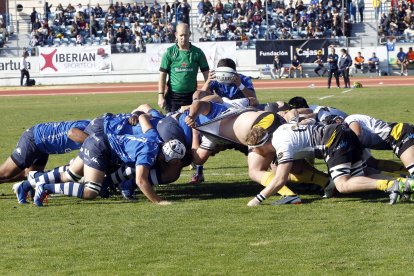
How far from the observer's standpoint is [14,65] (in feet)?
149

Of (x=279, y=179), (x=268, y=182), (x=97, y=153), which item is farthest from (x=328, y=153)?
(x=97, y=153)

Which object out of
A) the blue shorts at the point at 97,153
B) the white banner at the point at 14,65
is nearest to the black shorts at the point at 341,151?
the blue shorts at the point at 97,153

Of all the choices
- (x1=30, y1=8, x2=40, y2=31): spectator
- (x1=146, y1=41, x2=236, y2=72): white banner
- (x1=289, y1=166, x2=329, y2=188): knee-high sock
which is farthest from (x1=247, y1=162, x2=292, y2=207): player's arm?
(x1=30, y1=8, x2=40, y2=31): spectator

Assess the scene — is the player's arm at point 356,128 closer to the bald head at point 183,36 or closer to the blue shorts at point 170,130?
A: the blue shorts at point 170,130

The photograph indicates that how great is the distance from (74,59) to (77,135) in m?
35.5

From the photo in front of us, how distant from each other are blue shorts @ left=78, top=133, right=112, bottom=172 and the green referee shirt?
134 inches

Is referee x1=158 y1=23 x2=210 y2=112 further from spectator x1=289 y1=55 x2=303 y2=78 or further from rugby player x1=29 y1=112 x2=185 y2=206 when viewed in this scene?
spectator x1=289 y1=55 x2=303 y2=78

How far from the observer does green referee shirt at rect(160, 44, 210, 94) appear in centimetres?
1324

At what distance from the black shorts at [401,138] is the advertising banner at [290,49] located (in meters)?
34.4

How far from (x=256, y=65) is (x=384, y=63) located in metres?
6.36

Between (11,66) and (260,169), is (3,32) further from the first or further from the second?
(260,169)

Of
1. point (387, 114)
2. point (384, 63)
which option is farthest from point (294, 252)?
point (384, 63)

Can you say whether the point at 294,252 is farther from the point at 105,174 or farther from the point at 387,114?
the point at 387,114

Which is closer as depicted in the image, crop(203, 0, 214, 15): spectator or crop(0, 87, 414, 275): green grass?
crop(0, 87, 414, 275): green grass
